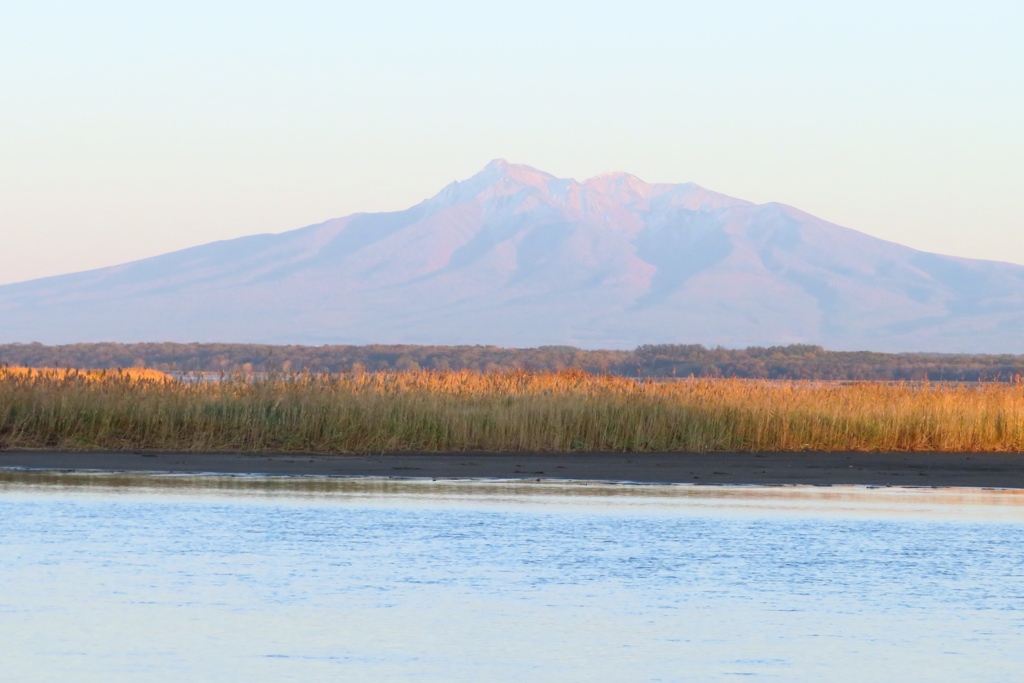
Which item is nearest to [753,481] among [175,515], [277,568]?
[175,515]

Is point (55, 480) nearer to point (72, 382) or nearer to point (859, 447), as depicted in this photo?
point (72, 382)

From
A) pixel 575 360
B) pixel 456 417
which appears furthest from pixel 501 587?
pixel 575 360

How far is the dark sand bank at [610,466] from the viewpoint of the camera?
63.3ft

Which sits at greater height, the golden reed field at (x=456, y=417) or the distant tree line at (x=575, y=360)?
the distant tree line at (x=575, y=360)

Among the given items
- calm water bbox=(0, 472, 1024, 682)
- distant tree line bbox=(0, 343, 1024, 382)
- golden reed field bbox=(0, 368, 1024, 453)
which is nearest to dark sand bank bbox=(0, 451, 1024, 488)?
golden reed field bbox=(0, 368, 1024, 453)

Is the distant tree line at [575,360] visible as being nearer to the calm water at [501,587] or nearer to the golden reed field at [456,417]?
the golden reed field at [456,417]

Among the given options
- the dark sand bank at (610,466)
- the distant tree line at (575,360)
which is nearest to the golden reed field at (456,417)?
the dark sand bank at (610,466)

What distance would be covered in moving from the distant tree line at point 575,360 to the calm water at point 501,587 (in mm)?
67842

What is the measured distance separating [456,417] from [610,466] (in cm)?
309

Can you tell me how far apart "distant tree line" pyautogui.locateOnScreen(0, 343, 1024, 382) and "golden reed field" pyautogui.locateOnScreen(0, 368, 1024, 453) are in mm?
57510

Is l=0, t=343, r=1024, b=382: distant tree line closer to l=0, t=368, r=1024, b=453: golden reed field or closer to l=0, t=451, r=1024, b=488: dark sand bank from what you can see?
l=0, t=368, r=1024, b=453: golden reed field

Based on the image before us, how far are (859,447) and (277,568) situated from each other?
14.7 meters

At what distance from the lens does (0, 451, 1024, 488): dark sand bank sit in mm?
19281

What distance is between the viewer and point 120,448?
72.3ft
